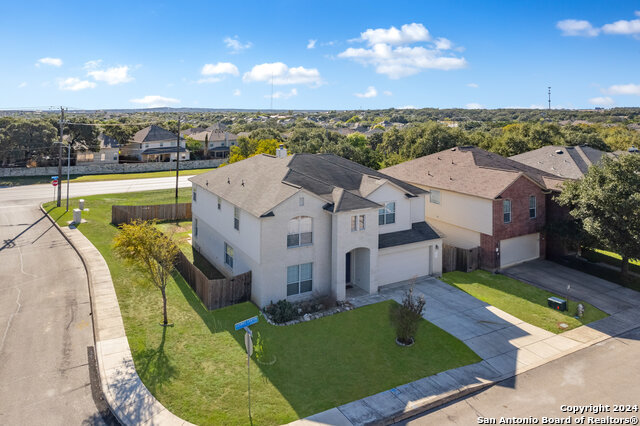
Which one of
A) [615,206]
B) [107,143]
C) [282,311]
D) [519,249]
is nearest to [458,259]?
[519,249]

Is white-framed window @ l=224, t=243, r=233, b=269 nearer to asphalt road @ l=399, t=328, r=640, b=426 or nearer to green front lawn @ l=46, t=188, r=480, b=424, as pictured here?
green front lawn @ l=46, t=188, r=480, b=424

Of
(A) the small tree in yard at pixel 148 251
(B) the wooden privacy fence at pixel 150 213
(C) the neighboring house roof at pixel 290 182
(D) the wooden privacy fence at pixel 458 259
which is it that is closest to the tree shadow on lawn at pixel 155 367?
(A) the small tree in yard at pixel 148 251

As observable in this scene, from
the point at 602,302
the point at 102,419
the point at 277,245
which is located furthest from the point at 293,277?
the point at 602,302

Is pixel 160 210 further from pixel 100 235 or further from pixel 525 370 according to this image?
pixel 525 370

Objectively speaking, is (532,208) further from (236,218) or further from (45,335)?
(45,335)

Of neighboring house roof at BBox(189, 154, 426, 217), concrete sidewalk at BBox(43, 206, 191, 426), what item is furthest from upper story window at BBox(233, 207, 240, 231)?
concrete sidewalk at BBox(43, 206, 191, 426)

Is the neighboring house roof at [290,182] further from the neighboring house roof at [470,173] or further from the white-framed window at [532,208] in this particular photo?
the white-framed window at [532,208]
